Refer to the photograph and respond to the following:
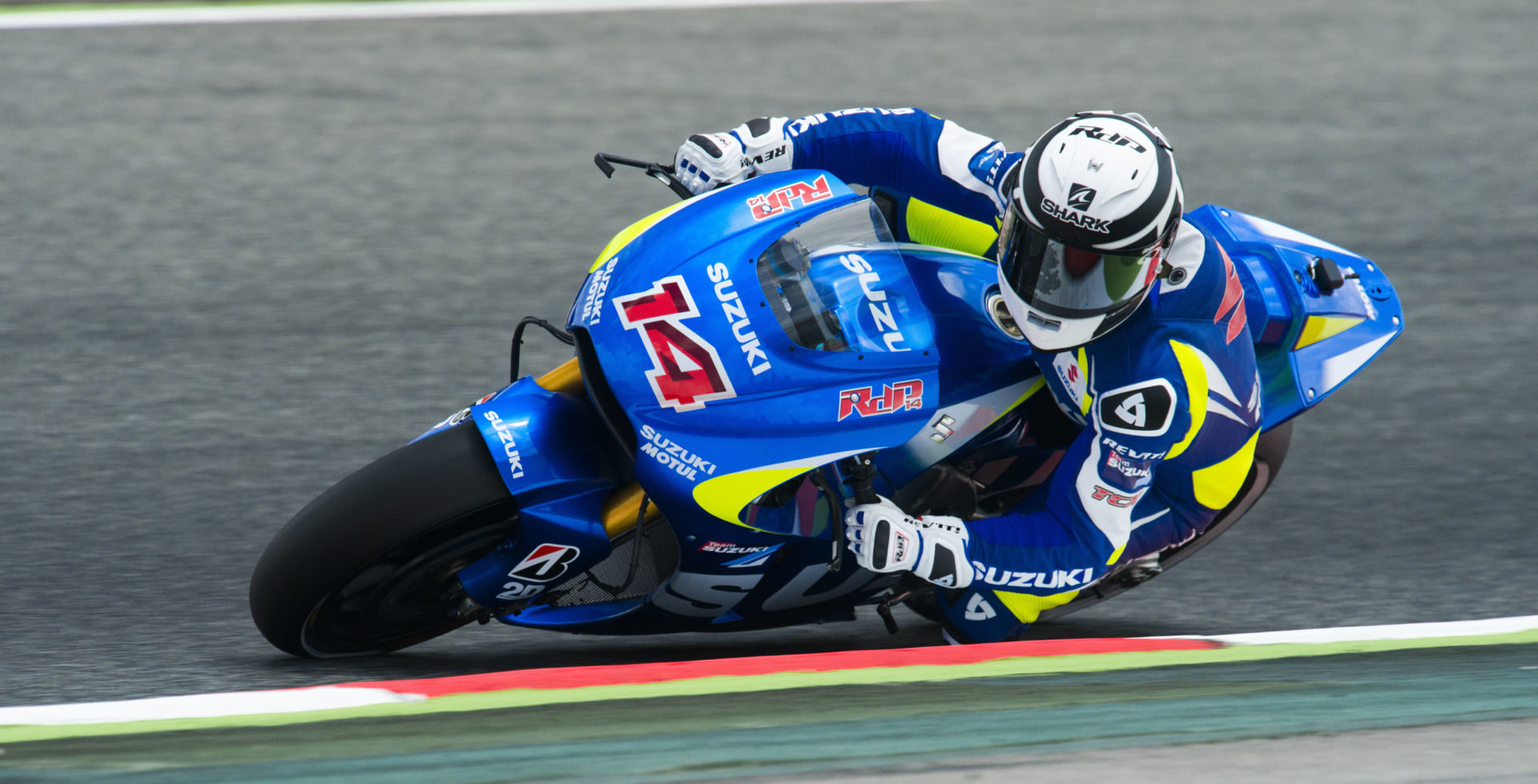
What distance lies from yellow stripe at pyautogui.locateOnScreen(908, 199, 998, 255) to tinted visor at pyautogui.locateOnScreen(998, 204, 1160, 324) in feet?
1.83

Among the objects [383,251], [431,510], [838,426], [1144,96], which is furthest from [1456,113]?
[431,510]

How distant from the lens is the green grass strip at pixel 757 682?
2535 millimetres

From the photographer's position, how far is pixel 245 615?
11.8 ft

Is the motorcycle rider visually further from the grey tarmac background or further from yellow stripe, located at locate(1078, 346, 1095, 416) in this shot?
the grey tarmac background

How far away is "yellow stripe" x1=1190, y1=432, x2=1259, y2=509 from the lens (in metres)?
3.47

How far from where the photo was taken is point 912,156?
A: 3.65m

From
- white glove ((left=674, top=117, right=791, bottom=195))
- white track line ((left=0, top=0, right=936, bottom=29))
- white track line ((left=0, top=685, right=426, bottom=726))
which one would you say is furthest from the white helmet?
white track line ((left=0, top=0, right=936, bottom=29))

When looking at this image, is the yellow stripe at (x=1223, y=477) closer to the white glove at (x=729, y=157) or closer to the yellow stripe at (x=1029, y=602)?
the yellow stripe at (x=1029, y=602)

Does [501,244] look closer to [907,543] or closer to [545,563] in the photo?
[545,563]

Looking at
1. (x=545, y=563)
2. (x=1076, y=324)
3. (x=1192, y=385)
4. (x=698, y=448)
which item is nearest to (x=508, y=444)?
(x=545, y=563)

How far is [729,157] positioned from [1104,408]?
97 centimetres

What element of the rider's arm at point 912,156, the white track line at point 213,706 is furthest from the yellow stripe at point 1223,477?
the white track line at point 213,706

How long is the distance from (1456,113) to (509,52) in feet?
14.6

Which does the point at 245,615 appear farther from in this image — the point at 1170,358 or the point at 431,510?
the point at 1170,358
